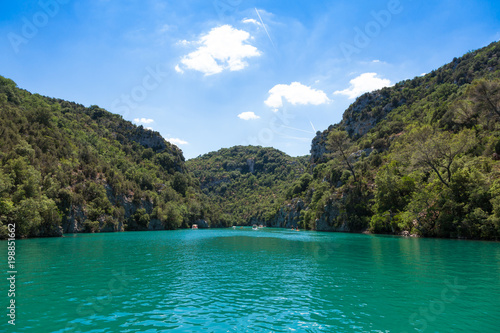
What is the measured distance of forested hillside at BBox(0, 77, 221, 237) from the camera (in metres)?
56.3

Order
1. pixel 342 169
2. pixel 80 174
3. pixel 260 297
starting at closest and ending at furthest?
1. pixel 260 297
2. pixel 80 174
3. pixel 342 169

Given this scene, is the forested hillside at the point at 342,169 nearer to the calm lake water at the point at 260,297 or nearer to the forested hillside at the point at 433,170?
the forested hillside at the point at 433,170

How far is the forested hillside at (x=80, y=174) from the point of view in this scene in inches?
2217

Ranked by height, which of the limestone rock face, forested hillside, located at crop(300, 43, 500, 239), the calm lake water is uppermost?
the limestone rock face

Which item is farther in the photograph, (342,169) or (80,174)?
(342,169)

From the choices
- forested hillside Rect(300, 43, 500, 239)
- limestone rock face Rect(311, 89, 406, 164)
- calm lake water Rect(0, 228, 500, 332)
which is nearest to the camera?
calm lake water Rect(0, 228, 500, 332)

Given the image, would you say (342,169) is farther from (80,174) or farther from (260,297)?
(260,297)

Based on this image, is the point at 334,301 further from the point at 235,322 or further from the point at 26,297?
the point at 26,297

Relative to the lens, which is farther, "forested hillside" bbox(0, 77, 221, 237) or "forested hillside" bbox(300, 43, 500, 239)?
"forested hillside" bbox(0, 77, 221, 237)

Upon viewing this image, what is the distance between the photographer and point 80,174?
95.8m

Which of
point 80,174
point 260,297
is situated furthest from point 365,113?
point 260,297

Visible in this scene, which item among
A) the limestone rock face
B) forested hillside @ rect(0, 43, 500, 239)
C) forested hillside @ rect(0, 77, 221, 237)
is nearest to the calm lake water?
forested hillside @ rect(0, 43, 500, 239)

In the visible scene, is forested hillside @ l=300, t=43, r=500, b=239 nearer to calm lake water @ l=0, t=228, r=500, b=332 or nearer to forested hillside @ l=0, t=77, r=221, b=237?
calm lake water @ l=0, t=228, r=500, b=332

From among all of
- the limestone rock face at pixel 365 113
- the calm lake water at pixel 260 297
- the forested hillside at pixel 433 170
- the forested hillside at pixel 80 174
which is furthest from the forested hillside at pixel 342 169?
the calm lake water at pixel 260 297
